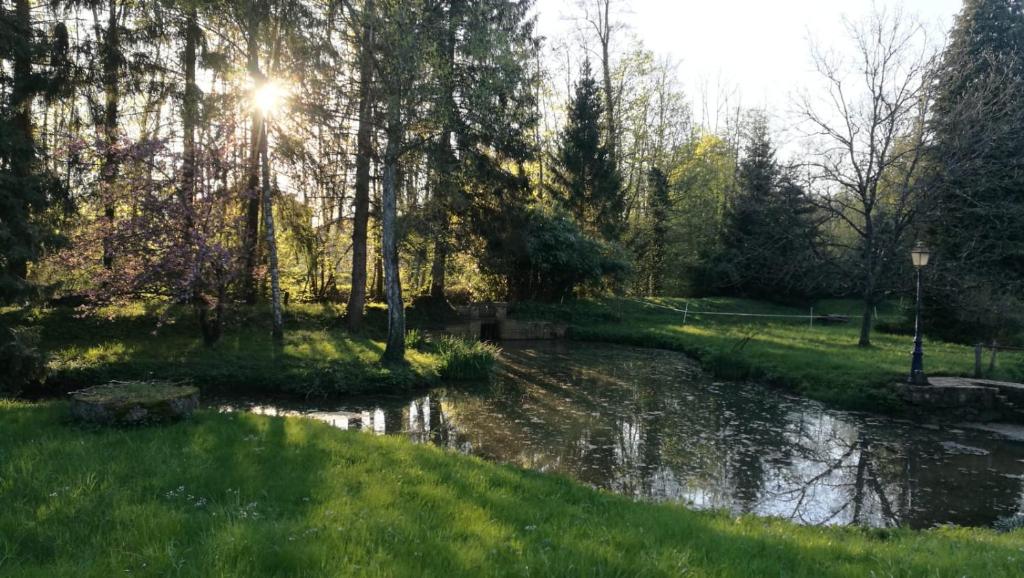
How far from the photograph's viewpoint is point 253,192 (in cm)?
1471

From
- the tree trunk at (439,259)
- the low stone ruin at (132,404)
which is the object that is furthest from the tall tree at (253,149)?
the low stone ruin at (132,404)

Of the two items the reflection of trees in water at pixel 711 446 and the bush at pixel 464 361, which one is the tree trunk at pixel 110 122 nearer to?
the reflection of trees in water at pixel 711 446

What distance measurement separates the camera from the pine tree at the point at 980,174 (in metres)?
18.4

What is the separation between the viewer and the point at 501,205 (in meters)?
23.0

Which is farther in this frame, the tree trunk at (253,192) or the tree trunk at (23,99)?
the tree trunk at (253,192)

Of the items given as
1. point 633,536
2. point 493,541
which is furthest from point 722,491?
point 493,541

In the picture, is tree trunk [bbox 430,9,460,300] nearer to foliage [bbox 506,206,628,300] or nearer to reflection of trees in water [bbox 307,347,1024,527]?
foliage [bbox 506,206,628,300]

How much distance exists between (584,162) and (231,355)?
21847mm

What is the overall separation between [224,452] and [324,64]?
34.3 ft

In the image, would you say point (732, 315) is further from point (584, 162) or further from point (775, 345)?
point (584, 162)

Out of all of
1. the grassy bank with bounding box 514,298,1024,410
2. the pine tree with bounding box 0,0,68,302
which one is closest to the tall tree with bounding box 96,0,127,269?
the pine tree with bounding box 0,0,68,302

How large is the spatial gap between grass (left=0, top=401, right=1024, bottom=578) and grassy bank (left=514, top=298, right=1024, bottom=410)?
28.9 ft

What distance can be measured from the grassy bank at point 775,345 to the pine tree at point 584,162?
5.61 meters

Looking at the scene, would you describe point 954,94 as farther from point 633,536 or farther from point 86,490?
point 86,490
